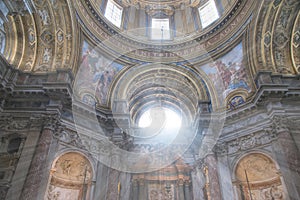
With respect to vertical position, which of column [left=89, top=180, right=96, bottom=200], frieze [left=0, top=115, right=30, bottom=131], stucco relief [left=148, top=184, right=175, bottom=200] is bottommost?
column [left=89, top=180, right=96, bottom=200]

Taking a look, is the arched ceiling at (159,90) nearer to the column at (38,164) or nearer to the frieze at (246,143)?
the frieze at (246,143)

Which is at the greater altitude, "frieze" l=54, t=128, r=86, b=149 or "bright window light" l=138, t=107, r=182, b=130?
"bright window light" l=138, t=107, r=182, b=130

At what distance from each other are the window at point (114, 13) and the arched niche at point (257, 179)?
41.2 ft

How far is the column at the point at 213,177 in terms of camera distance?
10148 mm

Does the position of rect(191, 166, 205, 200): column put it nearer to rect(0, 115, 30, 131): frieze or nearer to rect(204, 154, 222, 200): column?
rect(204, 154, 222, 200): column

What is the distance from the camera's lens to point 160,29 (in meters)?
17.4

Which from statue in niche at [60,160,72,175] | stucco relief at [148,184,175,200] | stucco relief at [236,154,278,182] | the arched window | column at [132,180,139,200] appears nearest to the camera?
the arched window

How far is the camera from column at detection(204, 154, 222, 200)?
10148mm

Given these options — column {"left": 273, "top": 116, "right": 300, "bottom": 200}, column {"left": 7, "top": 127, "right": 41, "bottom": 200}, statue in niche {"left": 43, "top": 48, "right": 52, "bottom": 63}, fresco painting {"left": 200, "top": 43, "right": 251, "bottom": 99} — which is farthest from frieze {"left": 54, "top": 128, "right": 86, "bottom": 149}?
column {"left": 273, "top": 116, "right": 300, "bottom": 200}

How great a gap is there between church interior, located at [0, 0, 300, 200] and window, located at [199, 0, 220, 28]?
36 cm

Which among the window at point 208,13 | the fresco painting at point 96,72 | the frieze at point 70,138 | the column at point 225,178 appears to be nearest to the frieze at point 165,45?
the fresco painting at point 96,72

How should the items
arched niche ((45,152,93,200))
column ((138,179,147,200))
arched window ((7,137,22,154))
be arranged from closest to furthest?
arched window ((7,137,22,154)) → arched niche ((45,152,93,200)) → column ((138,179,147,200))

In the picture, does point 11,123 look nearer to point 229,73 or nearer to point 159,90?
point 159,90

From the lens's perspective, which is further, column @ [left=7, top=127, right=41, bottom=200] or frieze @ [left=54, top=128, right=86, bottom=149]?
frieze @ [left=54, top=128, right=86, bottom=149]
